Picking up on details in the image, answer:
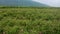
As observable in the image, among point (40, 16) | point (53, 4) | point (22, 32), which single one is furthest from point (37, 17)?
point (53, 4)

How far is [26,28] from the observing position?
3.89 m

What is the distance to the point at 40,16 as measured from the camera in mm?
5355

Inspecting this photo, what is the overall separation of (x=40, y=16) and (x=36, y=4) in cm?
240

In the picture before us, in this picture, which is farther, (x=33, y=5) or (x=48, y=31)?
(x=33, y=5)

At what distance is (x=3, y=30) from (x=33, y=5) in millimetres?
4110

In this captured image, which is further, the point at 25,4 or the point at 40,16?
the point at 25,4

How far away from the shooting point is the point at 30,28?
12.9 feet

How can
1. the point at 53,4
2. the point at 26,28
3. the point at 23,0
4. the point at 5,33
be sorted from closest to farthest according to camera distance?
1. the point at 5,33
2. the point at 26,28
3. the point at 53,4
4. the point at 23,0

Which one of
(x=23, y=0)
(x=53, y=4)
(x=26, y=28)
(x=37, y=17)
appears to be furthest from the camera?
(x=23, y=0)

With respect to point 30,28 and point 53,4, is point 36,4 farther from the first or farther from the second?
point 30,28

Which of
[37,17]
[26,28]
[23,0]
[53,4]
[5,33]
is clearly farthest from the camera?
[23,0]

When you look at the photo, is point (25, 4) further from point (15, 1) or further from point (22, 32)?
point (22, 32)

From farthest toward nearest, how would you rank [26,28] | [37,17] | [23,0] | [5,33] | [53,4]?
[23,0] < [53,4] < [37,17] < [26,28] < [5,33]

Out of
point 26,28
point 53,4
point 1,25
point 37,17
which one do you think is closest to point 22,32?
point 26,28
